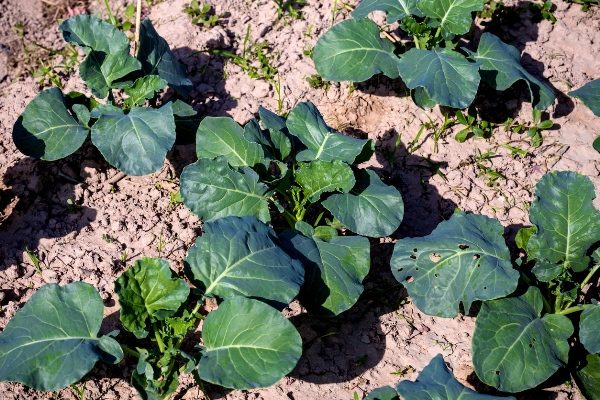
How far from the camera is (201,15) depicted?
4488mm

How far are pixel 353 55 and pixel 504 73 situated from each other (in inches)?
33.1

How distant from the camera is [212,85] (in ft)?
14.0

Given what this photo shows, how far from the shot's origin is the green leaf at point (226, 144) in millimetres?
3438

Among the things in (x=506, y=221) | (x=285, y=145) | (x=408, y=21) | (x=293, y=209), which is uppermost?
(x=408, y=21)

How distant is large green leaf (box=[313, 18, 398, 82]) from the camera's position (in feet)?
12.9

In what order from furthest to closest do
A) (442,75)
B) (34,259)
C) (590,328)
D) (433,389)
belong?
(442,75) < (34,259) < (590,328) < (433,389)

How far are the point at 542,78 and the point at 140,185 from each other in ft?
8.24

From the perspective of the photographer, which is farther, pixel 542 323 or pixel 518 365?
pixel 542 323

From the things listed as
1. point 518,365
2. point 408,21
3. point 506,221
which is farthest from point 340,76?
point 518,365

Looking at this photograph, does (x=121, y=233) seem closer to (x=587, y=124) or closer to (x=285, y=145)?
(x=285, y=145)

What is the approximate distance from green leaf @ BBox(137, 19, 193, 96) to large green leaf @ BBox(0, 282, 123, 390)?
4.49ft

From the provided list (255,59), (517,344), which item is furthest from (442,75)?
(517,344)

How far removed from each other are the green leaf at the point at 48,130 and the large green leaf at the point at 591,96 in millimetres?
2606

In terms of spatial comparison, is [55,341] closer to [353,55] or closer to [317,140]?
[317,140]
